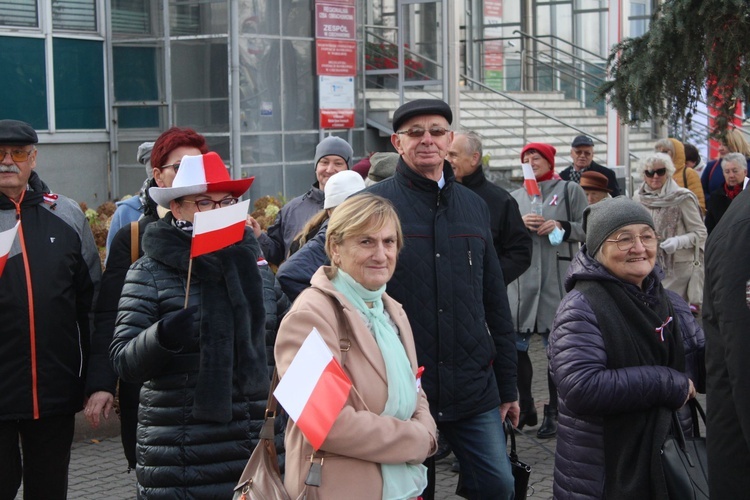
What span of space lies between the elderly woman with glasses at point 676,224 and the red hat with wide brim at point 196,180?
5.64m

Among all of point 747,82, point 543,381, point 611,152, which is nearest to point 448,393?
point 747,82

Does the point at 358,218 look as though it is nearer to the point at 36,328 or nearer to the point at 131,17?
the point at 36,328

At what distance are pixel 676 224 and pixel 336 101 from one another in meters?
7.81

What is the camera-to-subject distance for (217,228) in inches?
154

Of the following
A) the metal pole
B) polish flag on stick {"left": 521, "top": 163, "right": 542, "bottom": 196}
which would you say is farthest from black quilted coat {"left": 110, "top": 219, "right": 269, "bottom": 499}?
the metal pole

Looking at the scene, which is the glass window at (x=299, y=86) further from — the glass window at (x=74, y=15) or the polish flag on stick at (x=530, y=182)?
the polish flag on stick at (x=530, y=182)

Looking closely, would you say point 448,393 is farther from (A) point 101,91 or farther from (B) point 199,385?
(A) point 101,91

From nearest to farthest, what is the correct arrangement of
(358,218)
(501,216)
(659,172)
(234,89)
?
(358,218) → (501,216) → (659,172) → (234,89)

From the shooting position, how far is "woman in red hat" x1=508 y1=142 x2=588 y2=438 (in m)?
7.58

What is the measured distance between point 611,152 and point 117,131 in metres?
7.13

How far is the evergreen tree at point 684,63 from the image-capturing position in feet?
19.9

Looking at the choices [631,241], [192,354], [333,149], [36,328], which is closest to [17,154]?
[36,328]

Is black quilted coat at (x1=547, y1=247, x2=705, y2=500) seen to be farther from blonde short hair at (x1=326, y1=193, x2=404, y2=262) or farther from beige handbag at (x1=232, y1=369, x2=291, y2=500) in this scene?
beige handbag at (x1=232, y1=369, x2=291, y2=500)

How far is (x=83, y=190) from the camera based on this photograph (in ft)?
51.4
